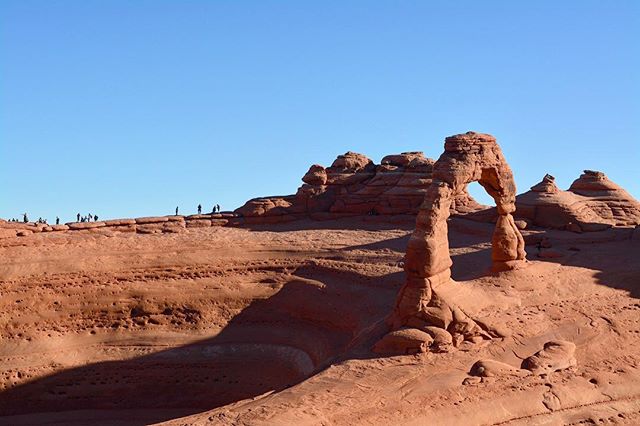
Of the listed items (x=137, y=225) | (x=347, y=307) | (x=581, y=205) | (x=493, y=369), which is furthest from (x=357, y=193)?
(x=493, y=369)

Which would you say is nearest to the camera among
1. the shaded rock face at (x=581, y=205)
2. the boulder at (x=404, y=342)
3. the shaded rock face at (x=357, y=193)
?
the boulder at (x=404, y=342)

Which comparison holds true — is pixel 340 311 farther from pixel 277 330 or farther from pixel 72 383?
pixel 72 383

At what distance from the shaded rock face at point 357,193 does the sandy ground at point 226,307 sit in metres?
1.42

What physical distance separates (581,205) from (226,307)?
11.7 meters

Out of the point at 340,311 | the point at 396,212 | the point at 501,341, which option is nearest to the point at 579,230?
the point at 396,212

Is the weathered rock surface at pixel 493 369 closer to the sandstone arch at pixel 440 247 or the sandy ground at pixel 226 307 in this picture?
the sandstone arch at pixel 440 247

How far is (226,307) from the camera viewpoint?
23422 millimetres

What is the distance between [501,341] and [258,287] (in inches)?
355

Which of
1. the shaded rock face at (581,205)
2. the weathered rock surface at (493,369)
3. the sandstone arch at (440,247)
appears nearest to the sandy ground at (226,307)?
the sandstone arch at (440,247)

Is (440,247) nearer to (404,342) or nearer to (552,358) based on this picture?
(404,342)

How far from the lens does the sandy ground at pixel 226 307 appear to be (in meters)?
18.1

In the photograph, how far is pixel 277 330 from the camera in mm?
22719

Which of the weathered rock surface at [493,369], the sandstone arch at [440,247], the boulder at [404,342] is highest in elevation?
the sandstone arch at [440,247]

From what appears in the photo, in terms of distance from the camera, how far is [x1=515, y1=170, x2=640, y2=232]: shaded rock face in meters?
25.4
